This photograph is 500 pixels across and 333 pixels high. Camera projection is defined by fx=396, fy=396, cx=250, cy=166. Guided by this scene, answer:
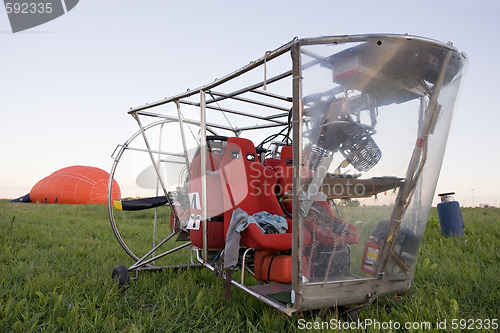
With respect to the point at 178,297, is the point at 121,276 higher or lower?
higher

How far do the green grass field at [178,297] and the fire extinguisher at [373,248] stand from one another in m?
0.46

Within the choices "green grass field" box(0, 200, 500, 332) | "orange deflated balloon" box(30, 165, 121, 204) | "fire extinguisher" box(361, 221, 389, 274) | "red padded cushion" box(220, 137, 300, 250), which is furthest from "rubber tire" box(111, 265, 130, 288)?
"orange deflated balloon" box(30, 165, 121, 204)

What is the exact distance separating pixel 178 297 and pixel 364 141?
2.57 meters

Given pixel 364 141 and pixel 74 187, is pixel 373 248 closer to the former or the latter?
pixel 364 141

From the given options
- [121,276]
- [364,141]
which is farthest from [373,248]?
[121,276]

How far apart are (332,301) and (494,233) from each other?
522cm

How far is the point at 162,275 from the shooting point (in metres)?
5.23

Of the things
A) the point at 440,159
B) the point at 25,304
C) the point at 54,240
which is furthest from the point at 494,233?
the point at 54,240

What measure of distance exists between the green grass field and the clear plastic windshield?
64cm

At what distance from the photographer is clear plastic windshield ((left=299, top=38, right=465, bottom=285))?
2766 mm

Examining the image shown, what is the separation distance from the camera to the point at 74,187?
21.4 meters

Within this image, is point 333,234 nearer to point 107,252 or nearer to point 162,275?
point 162,275

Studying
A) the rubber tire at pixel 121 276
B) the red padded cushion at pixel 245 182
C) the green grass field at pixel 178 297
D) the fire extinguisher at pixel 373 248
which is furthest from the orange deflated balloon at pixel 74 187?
the fire extinguisher at pixel 373 248

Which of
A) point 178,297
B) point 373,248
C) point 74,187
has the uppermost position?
point 74,187
